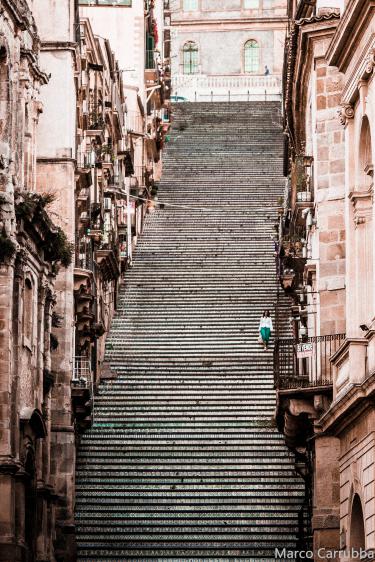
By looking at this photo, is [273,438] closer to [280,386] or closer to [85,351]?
[85,351]

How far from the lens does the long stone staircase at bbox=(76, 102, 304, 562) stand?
4419cm

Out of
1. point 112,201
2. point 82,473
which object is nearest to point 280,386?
point 82,473

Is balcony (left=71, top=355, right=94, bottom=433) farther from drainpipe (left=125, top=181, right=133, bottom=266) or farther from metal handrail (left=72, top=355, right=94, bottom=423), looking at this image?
drainpipe (left=125, top=181, right=133, bottom=266)

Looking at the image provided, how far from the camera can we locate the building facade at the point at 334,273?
1138 inches

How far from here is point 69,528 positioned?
145 ft

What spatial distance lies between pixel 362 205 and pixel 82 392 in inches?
710

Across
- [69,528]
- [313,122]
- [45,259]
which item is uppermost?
[313,122]

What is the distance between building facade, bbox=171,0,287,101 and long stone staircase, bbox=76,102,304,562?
107ft

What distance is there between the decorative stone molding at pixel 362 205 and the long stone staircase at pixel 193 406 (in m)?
14.3

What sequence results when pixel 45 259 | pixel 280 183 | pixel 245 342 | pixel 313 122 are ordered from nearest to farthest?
pixel 313 122, pixel 45 259, pixel 245 342, pixel 280 183

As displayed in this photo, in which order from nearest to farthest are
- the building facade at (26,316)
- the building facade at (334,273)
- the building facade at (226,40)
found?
the building facade at (334,273) < the building facade at (26,316) < the building facade at (226,40)

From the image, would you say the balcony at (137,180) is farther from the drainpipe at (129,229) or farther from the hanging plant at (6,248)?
the hanging plant at (6,248)

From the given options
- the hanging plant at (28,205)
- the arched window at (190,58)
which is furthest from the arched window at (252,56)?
the hanging plant at (28,205)

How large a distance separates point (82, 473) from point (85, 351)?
5209mm
